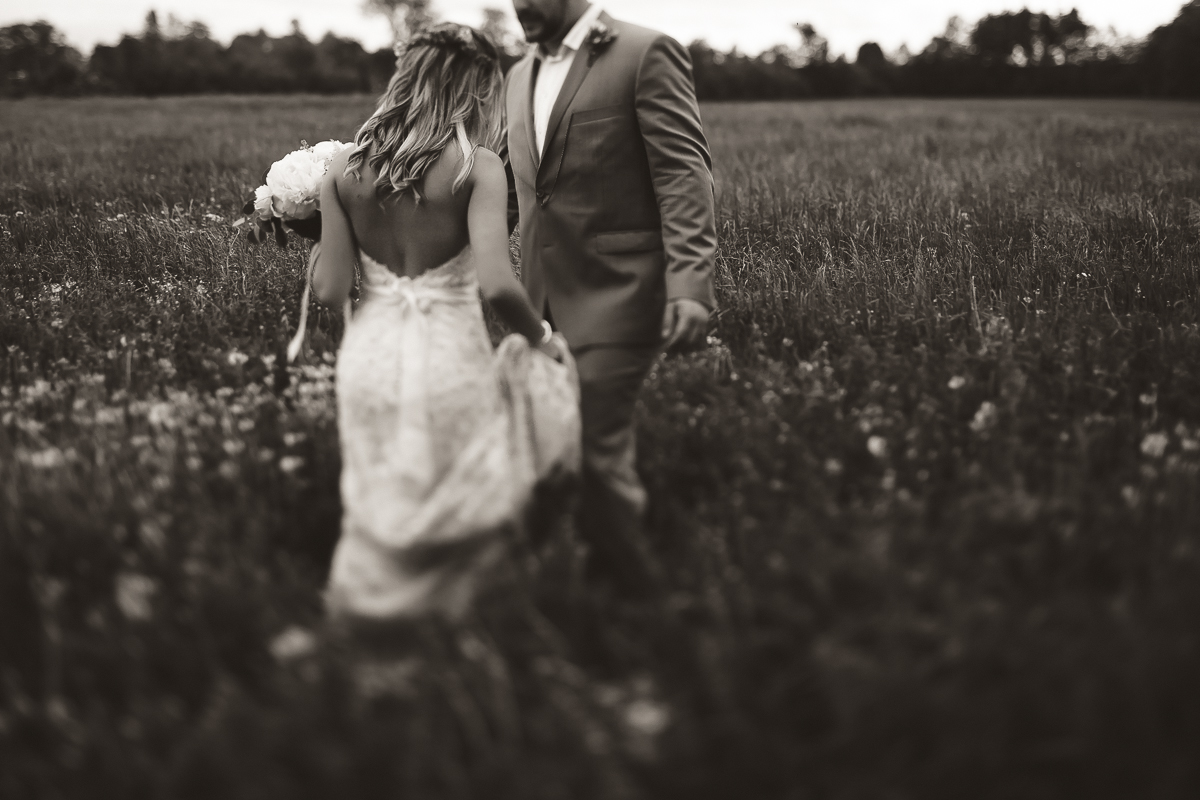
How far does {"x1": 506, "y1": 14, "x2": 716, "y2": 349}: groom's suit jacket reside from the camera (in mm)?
2896

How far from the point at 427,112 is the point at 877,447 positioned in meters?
1.97

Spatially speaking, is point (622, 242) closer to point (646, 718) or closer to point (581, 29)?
point (581, 29)

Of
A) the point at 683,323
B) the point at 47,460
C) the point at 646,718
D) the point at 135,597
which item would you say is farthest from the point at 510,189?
the point at 646,718

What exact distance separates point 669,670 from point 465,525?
0.72 metres

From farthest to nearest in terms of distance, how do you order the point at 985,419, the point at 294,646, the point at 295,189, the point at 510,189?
the point at 510,189, the point at 985,419, the point at 295,189, the point at 294,646

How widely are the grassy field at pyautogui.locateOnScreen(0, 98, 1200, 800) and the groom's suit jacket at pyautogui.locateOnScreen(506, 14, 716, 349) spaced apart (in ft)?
2.13

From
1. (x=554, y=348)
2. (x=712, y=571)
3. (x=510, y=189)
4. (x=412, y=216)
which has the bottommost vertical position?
(x=712, y=571)

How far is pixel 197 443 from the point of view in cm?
309

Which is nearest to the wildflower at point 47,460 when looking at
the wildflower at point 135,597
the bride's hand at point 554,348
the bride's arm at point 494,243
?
the wildflower at point 135,597

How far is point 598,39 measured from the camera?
2.94 m

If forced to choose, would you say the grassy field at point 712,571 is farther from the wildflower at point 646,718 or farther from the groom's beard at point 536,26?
the groom's beard at point 536,26

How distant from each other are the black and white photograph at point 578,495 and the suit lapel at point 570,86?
0.02 metres

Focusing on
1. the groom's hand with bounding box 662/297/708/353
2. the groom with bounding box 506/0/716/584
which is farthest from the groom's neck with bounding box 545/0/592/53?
the groom's hand with bounding box 662/297/708/353

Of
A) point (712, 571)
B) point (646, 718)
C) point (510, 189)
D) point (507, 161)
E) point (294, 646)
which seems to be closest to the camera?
point (646, 718)
